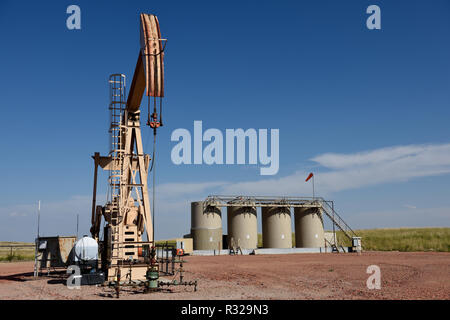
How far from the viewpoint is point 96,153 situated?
17.9 meters

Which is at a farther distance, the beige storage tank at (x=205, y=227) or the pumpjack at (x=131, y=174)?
the beige storage tank at (x=205, y=227)

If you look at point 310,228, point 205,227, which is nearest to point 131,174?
point 205,227

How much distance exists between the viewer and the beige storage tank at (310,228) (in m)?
34.8

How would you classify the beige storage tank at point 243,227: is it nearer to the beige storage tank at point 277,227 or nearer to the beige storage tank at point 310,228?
the beige storage tank at point 277,227

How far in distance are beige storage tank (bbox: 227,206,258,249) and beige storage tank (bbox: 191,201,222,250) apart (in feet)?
4.08

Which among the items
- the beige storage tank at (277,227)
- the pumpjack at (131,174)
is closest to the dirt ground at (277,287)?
the pumpjack at (131,174)

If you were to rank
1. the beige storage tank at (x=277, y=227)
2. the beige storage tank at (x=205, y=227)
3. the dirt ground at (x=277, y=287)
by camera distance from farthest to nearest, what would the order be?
1. the beige storage tank at (x=277, y=227)
2. the beige storage tank at (x=205, y=227)
3. the dirt ground at (x=277, y=287)

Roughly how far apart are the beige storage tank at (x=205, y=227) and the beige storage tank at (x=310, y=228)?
25.4 feet

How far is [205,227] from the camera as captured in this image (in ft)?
105

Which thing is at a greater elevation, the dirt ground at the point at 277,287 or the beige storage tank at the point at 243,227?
the beige storage tank at the point at 243,227
